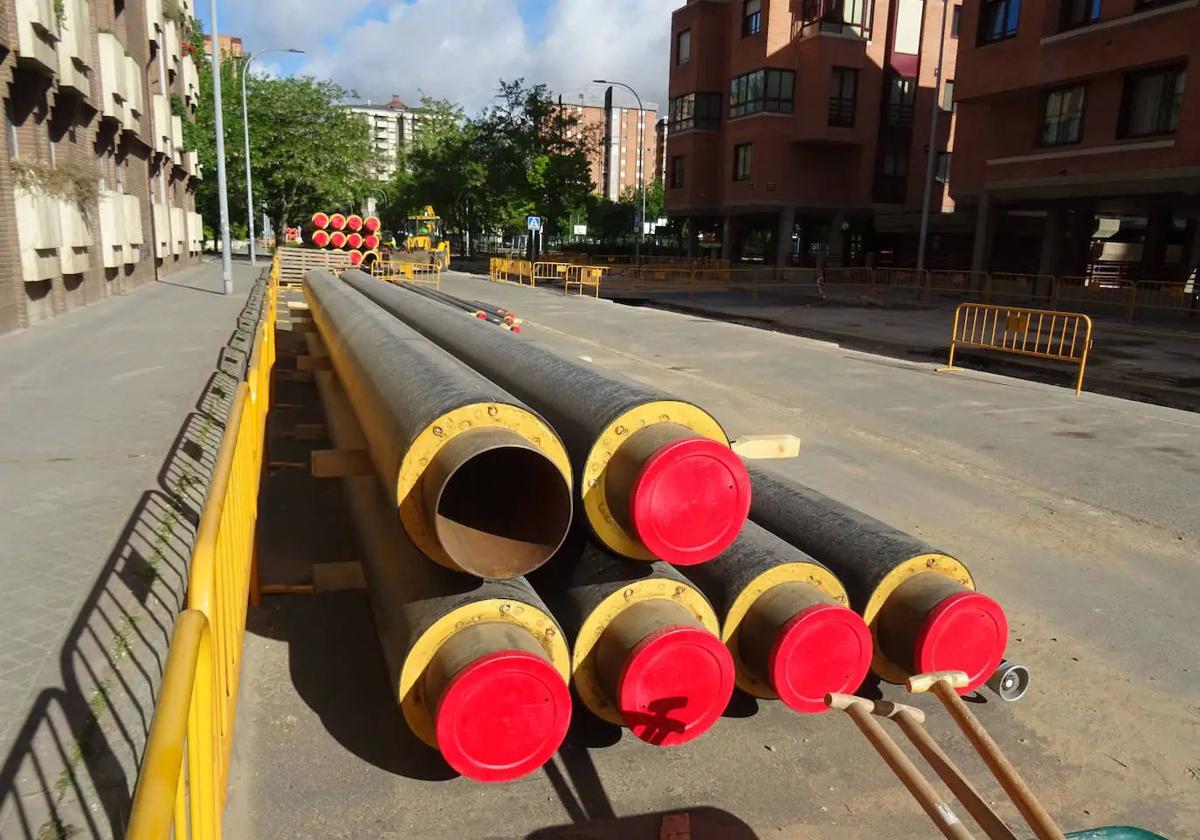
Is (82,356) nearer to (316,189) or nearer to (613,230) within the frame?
(316,189)

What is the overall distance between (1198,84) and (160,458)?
28.2 metres

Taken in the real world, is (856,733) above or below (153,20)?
below

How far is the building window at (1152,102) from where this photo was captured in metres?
25.6

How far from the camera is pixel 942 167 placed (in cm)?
4944

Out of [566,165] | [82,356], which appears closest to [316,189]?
[566,165]

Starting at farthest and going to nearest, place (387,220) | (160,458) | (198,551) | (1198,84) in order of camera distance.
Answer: (387,220) < (1198,84) < (160,458) < (198,551)

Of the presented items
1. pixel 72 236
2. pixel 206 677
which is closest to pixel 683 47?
pixel 72 236

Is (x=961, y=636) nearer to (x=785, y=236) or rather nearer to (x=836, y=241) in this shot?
(x=785, y=236)

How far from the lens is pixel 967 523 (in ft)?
21.9

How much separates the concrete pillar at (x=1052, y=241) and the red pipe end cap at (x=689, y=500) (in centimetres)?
3222

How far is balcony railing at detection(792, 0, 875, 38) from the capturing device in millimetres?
44250

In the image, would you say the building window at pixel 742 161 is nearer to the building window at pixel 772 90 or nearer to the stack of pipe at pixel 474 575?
the building window at pixel 772 90

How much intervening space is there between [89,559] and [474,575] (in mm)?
3456

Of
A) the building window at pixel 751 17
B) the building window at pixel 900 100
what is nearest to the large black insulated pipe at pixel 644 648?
the building window at pixel 751 17
